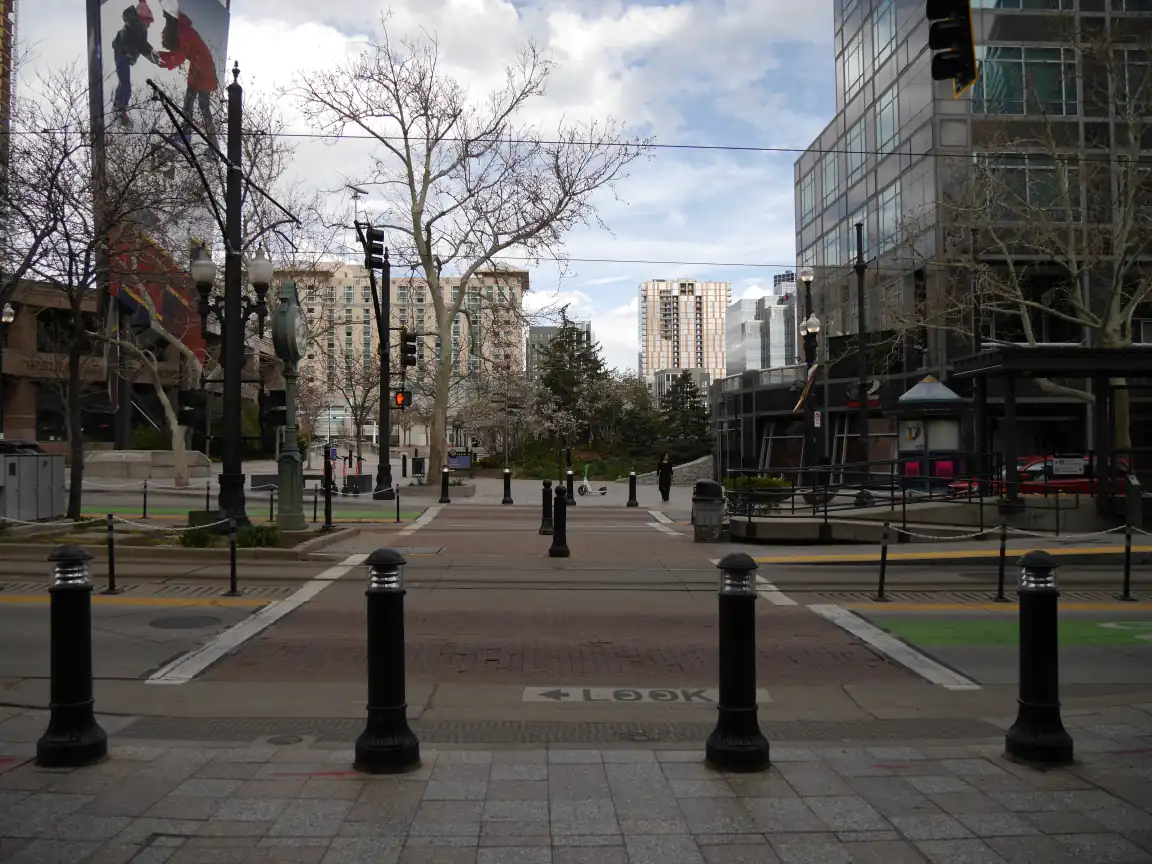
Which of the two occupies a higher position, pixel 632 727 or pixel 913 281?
pixel 913 281

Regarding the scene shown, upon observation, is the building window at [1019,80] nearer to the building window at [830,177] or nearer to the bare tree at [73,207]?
the building window at [830,177]

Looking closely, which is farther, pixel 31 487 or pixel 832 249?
pixel 832 249

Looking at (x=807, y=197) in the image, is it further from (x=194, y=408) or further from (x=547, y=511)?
(x=194, y=408)

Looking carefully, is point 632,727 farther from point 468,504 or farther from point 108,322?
point 108,322

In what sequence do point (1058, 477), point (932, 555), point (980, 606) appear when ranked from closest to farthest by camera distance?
point (980, 606) → point (932, 555) → point (1058, 477)

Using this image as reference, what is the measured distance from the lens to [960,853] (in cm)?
409

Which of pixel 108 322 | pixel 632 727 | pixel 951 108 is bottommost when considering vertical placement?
pixel 632 727

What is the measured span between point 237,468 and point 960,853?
14205mm

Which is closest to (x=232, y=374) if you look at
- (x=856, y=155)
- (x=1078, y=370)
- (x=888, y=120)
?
(x=1078, y=370)

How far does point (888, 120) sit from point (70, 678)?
40640 mm

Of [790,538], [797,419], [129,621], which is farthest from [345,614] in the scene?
[797,419]

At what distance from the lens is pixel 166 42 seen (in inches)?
2034

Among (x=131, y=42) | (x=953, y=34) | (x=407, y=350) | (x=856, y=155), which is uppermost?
(x=131, y=42)

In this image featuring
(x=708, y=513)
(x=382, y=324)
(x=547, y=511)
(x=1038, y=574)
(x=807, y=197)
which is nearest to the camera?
(x=1038, y=574)
